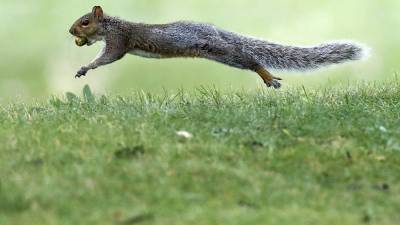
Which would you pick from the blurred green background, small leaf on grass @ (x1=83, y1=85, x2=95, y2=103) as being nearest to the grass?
small leaf on grass @ (x1=83, y1=85, x2=95, y2=103)

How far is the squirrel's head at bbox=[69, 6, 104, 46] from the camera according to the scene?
9.09 metres


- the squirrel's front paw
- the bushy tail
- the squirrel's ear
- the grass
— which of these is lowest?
the grass

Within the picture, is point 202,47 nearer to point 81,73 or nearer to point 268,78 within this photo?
point 268,78

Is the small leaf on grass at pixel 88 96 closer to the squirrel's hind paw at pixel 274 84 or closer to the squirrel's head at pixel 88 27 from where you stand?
the squirrel's head at pixel 88 27

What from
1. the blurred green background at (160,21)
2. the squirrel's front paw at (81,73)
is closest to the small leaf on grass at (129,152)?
the squirrel's front paw at (81,73)

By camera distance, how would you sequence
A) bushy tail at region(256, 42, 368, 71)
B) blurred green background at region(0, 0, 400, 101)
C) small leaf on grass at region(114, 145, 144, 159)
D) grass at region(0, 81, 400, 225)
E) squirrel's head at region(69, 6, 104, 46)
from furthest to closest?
blurred green background at region(0, 0, 400, 101) < squirrel's head at region(69, 6, 104, 46) < bushy tail at region(256, 42, 368, 71) < small leaf on grass at region(114, 145, 144, 159) < grass at region(0, 81, 400, 225)

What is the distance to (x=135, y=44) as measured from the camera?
902cm

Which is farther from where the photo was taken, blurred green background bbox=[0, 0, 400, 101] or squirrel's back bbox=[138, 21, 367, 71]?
blurred green background bbox=[0, 0, 400, 101]

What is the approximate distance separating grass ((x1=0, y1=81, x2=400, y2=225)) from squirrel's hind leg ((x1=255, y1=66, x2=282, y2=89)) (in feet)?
3.68

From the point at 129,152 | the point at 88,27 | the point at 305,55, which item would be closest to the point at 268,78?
the point at 305,55

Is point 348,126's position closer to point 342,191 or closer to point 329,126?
point 329,126

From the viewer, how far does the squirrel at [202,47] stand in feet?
28.9

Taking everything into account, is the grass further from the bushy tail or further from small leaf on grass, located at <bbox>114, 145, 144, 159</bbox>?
the bushy tail

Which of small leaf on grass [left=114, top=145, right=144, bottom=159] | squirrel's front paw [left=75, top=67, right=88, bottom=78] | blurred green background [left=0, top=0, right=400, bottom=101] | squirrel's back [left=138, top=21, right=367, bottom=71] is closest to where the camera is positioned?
small leaf on grass [left=114, top=145, right=144, bottom=159]
